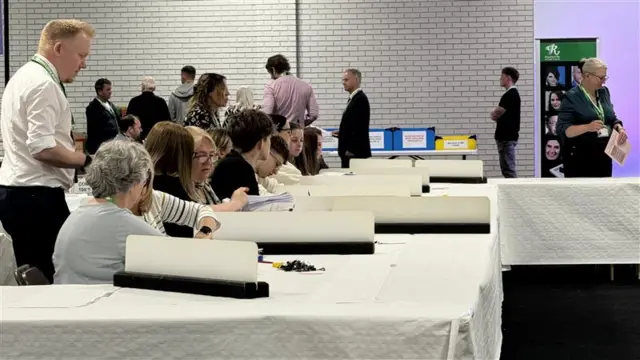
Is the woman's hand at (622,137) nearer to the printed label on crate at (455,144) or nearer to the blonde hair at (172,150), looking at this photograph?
the blonde hair at (172,150)

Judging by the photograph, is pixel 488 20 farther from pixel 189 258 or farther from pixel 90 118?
pixel 189 258

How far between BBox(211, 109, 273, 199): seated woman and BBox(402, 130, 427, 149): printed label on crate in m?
8.38

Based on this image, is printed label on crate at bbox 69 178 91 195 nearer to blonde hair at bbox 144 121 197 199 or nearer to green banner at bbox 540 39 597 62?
blonde hair at bbox 144 121 197 199

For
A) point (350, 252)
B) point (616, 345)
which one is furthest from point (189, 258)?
point (616, 345)

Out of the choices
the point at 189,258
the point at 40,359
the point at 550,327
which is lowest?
the point at 550,327

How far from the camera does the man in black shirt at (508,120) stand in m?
12.9

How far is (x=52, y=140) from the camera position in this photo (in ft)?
12.3

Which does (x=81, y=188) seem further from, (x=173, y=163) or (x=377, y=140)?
(x=377, y=140)

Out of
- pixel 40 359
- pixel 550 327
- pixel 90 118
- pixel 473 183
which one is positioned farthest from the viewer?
pixel 90 118

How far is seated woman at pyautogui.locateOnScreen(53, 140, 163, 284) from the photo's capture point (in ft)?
9.14

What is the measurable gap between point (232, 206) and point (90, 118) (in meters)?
7.69

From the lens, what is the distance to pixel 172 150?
12.8 ft

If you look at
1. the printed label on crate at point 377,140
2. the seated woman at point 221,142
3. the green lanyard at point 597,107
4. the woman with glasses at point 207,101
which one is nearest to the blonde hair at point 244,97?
the woman with glasses at point 207,101

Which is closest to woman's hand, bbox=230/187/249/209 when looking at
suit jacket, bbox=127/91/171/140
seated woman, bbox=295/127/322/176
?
seated woman, bbox=295/127/322/176
